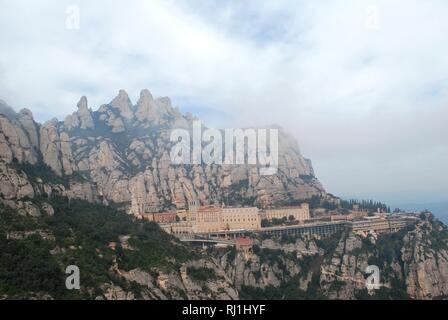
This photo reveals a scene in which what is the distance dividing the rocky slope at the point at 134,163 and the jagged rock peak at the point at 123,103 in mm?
365

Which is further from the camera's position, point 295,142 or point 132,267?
point 295,142

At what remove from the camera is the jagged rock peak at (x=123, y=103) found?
186863 millimetres

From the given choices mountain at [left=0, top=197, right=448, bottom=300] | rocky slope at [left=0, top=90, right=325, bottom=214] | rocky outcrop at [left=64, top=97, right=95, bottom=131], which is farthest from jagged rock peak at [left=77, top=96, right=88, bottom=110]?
mountain at [left=0, top=197, right=448, bottom=300]

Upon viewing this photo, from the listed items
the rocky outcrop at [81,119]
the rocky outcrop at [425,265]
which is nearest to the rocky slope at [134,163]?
the rocky outcrop at [81,119]

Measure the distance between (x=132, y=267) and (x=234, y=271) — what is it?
32.4m

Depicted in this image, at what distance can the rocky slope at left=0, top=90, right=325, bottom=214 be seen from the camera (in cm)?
10556

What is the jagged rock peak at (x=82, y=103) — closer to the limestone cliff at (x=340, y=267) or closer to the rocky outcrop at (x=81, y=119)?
the rocky outcrop at (x=81, y=119)

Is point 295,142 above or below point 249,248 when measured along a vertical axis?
above
